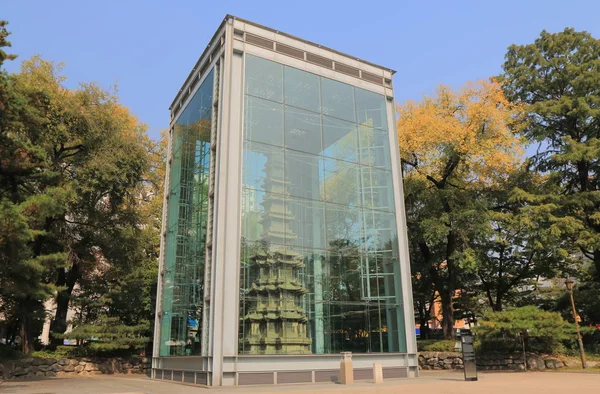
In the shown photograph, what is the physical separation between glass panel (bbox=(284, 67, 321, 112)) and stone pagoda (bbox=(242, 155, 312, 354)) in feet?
11.2

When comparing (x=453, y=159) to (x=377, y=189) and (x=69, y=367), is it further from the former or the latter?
(x=69, y=367)

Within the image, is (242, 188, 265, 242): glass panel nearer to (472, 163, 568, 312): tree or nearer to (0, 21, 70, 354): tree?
(0, 21, 70, 354): tree

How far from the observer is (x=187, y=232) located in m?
19.9

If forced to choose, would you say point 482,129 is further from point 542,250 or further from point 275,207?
point 275,207

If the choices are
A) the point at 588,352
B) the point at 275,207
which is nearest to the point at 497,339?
the point at 588,352

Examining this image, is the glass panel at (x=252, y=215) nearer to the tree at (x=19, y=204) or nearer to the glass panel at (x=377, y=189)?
the glass panel at (x=377, y=189)

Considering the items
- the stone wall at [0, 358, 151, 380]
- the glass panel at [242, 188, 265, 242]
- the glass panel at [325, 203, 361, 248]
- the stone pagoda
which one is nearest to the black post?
the glass panel at [325, 203, 361, 248]

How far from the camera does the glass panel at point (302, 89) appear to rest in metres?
19.4

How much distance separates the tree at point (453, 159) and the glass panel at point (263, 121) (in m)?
10.4

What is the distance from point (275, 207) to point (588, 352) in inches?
781

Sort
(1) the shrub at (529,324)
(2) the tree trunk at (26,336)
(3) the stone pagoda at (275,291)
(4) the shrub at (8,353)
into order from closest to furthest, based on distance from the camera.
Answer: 1. (3) the stone pagoda at (275,291)
2. (1) the shrub at (529,324)
3. (4) the shrub at (8,353)
4. (2) the tree trunk at (26,336)

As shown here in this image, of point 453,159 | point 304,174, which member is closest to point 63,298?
point 304,174

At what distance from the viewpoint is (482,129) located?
2625 cm

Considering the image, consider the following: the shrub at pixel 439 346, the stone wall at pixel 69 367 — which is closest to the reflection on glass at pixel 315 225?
the shrub at pixel 439 346
